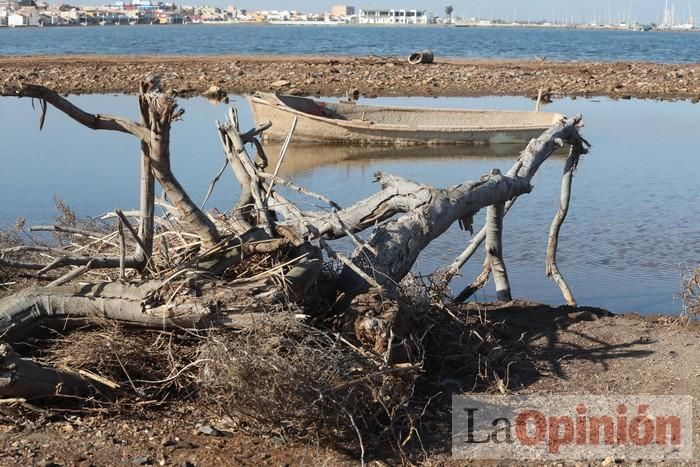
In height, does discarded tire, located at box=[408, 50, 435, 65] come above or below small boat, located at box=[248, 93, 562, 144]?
above

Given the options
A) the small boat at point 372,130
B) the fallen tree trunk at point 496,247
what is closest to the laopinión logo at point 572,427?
the fallen tree trunk at point 496,247

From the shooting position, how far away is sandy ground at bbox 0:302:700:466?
176 inches

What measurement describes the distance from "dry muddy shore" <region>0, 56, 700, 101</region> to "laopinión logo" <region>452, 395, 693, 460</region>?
2204 cm

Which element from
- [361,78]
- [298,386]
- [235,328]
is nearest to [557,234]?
[235,328]

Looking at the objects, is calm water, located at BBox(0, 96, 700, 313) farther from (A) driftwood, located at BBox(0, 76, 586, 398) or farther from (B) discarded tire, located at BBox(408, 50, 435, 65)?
(B) discarded tire, located at BBox(408, 50, 435, 65)

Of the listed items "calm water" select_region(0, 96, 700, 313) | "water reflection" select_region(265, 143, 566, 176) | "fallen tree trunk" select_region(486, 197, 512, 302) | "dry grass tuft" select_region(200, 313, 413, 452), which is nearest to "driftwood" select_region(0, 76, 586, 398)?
"dry grass tuft" select_region(200, 313, 413, 452)

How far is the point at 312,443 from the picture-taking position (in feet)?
15.2

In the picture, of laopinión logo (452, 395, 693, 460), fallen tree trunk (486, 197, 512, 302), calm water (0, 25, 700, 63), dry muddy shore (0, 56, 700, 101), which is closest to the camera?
laopinión logo (452, 395, 693, 460)

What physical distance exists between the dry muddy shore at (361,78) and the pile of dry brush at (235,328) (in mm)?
21394

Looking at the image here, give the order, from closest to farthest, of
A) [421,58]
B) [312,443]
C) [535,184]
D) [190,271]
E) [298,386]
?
[298,386], [312,443], [190,271], [535,184], [421,58]

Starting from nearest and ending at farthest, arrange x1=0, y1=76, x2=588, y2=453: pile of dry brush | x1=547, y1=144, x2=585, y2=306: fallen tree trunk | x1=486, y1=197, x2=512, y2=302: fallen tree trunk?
x1=0, y1=76, x2=588, y2=453: pile of dry brush < x1=486, y1=197, x2=512, y2=302: fallen tree trunk < x1=547, y1=144, x2=585, y2=306: fallen tree trunk

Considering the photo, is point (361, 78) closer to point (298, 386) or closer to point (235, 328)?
point (235, 328)

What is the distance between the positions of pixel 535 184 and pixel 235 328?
31.5 ft

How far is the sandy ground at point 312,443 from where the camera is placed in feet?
14.7
